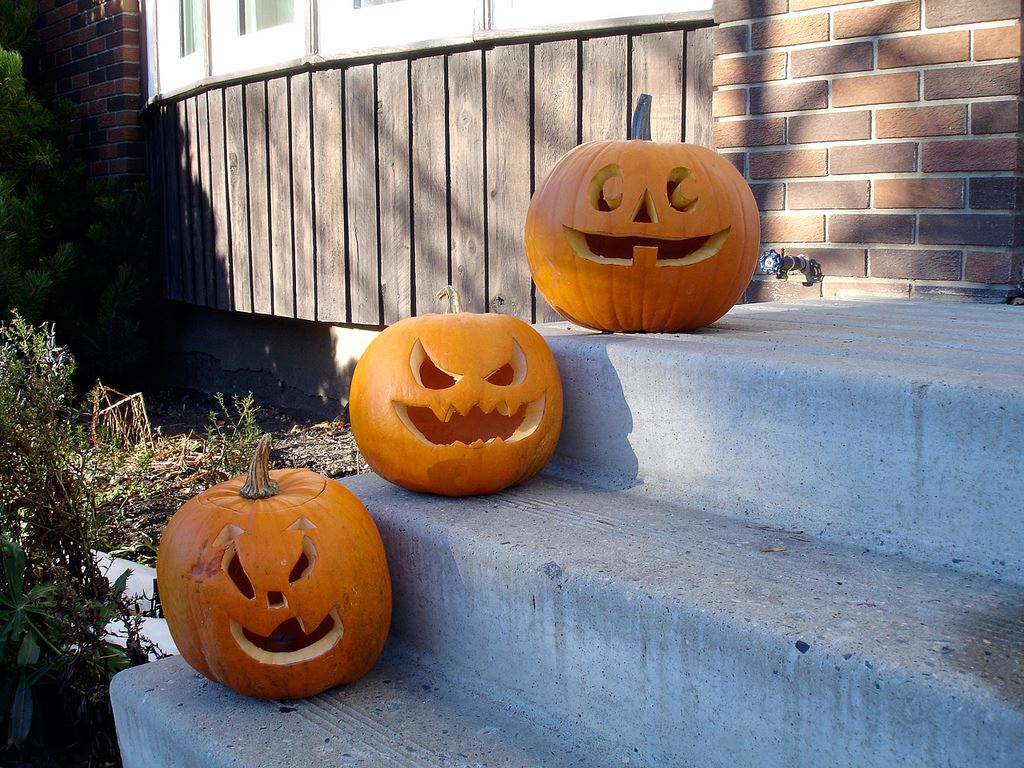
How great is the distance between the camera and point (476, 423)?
1.91 meters

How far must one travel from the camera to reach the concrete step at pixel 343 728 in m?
1.42

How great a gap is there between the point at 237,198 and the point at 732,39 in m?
3.15

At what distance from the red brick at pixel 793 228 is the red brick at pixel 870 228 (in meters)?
0.04

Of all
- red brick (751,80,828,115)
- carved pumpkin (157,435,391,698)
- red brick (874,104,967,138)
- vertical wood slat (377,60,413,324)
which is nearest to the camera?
carved pumpkin (157,435,391,698)

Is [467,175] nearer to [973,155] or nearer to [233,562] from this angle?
[973,155]

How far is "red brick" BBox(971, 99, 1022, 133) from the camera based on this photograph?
2607 millimetres

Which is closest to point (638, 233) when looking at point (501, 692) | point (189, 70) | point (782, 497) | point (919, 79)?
point (782, 497)

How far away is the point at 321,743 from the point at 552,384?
0.80m

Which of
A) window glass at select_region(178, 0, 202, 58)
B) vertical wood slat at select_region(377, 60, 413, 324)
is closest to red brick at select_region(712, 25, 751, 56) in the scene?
vertical wood slat at select_region(377, 60, 413, 324)

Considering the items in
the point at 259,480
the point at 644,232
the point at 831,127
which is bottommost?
the point at 259,480

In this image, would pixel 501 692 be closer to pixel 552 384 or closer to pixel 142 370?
pixel 552 384

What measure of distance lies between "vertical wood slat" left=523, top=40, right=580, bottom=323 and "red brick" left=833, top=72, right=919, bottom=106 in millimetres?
983

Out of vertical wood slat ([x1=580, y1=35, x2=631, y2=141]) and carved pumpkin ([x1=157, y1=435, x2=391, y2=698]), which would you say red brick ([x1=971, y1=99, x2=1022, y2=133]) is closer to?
vertical wood slat ([x1=580, y1=35, x2=631, y2=141])

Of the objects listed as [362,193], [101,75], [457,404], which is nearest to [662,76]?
[362,193]
